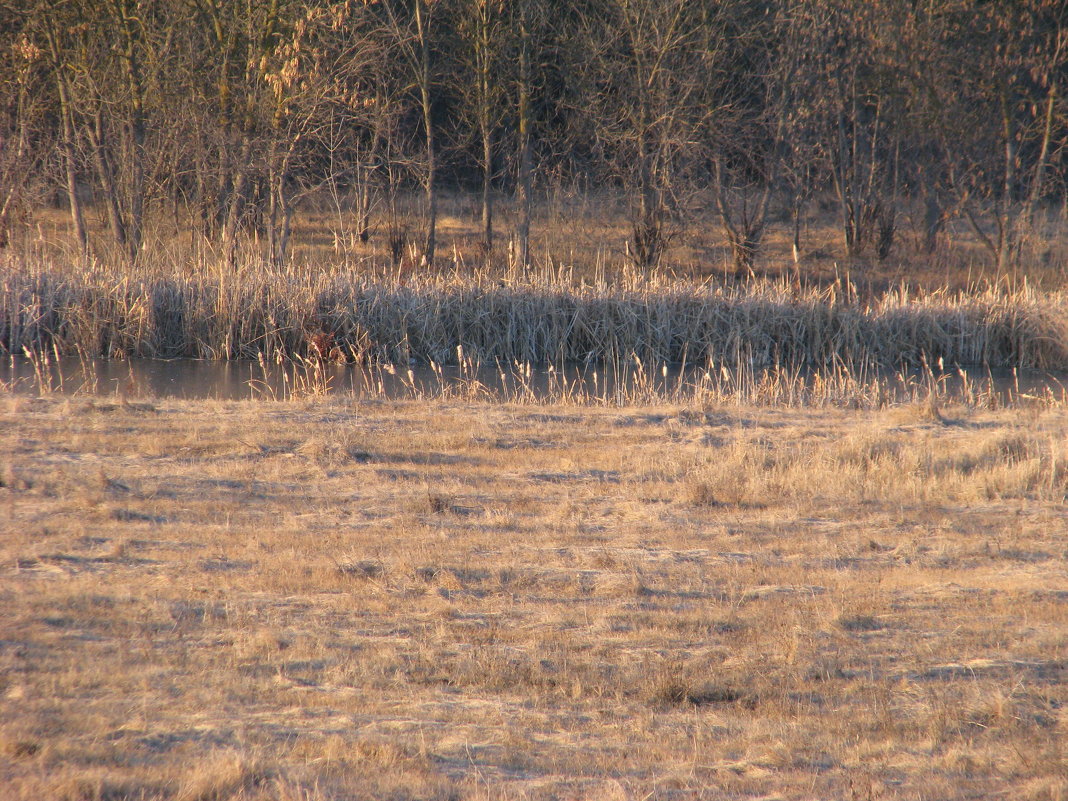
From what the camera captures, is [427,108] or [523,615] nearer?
[523,615]

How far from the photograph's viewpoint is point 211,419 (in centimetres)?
932

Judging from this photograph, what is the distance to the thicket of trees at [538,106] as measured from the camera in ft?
64.7

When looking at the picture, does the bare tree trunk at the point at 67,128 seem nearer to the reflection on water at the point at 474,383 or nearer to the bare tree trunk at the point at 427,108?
the reflection on water at the point at 474,383

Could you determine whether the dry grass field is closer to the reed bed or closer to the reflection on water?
the reflection on water

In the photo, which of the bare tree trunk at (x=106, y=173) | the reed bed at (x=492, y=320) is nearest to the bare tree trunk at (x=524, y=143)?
the reed bed at (x=492, y=320)

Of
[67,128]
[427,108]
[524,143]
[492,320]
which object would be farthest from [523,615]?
[67,128]

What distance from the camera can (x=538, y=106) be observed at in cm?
2494

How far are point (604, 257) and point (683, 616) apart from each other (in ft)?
59.1

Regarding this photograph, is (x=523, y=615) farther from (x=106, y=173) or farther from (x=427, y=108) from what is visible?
(x=427, y=108)

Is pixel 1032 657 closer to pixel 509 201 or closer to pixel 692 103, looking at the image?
pixel 692 103

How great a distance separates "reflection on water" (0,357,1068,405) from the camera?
11781 mm

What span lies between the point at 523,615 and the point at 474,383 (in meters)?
6.54

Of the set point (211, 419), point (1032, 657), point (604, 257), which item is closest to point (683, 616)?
point (1032, 657)

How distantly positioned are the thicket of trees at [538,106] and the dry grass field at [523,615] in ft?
39.5
